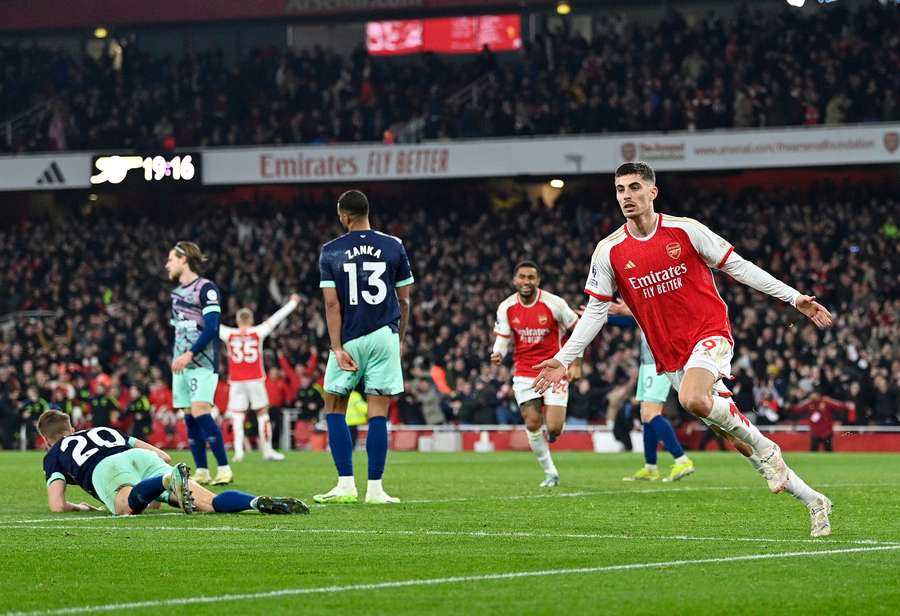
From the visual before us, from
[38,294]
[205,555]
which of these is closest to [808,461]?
[205,555]

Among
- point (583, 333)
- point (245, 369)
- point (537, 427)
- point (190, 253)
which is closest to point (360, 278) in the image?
point (583, 333)

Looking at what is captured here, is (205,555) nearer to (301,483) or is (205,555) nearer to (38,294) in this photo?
(301,483)

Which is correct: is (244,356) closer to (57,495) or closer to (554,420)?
(554,420)

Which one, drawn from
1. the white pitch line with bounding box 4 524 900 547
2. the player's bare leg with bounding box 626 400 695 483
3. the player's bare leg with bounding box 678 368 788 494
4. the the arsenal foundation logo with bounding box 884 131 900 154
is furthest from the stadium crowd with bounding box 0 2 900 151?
the white pitch line with bounding box 4 524 900 547

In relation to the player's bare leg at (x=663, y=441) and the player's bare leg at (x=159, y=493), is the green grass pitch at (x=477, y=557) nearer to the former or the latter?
the player's bare leg at (x=159, y=493)

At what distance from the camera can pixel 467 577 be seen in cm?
718

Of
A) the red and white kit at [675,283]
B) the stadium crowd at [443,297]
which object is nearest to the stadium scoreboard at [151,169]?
the stadium crowd at [443,297]

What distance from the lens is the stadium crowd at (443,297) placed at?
3095 centimetres

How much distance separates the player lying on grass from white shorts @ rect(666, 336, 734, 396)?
3140mm

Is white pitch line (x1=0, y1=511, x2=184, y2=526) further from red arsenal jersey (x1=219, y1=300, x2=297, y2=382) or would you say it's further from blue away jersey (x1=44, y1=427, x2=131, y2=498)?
red arsenal jersey (x1=219, y1=300, x2=297, y2=382)

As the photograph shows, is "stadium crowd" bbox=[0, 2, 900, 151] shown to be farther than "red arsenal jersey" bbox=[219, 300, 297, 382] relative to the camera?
Yes

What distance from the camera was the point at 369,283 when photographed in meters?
12.4

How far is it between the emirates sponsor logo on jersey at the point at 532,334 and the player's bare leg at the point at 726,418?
6.69 metres

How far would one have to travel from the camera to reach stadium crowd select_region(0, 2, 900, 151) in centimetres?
3681
